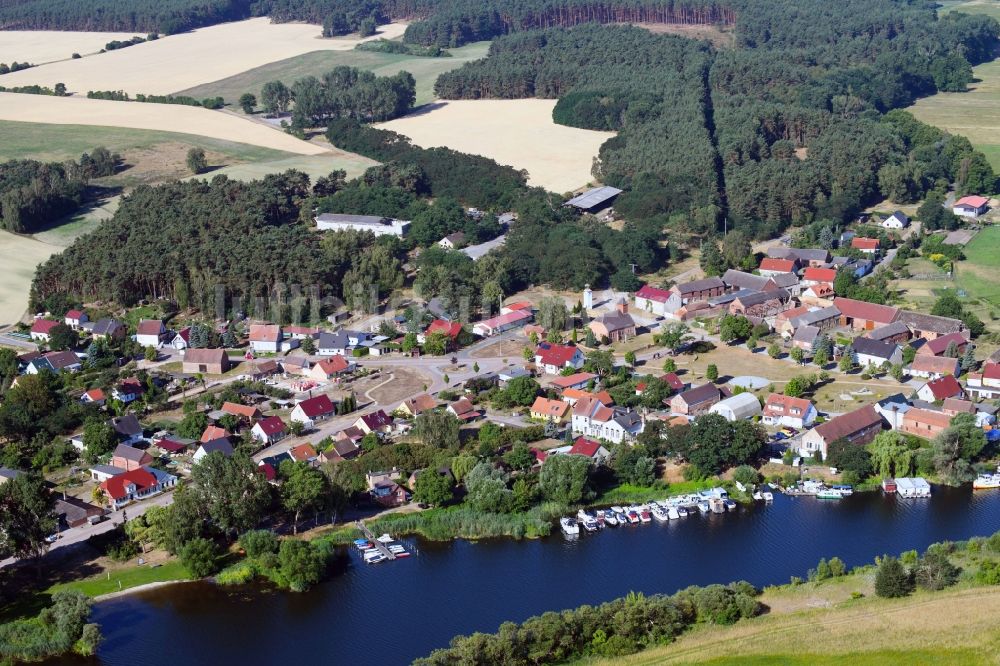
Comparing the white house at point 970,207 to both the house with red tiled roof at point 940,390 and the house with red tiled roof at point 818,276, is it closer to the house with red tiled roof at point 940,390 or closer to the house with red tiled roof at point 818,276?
the house with red tiled roof at point 818,276

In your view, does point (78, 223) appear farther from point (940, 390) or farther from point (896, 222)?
point (940, 390)

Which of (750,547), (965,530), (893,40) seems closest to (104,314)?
(750,547)

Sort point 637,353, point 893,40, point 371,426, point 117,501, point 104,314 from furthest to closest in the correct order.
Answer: point 893,40 < point 104,314 < point 637,353 < point 371,426 < point 117,501

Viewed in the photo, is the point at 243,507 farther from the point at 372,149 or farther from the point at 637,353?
the point at 372,149

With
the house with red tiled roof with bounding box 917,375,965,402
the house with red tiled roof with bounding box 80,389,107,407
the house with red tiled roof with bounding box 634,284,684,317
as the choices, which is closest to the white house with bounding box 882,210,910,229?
the house with red tiled roof with bounding box 634,284,684,317

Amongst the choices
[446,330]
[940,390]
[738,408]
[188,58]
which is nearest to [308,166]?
[446,330]

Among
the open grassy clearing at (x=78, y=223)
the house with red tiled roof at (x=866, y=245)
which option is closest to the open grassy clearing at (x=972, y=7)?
the house with red tiled roof at (x=866, y=245)
